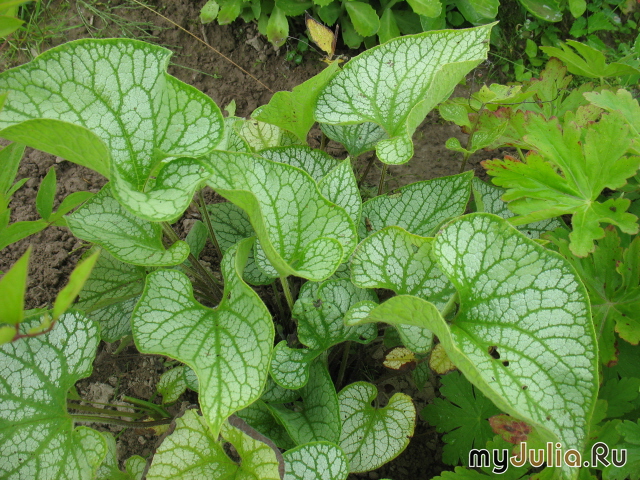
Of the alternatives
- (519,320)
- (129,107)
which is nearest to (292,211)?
(129,107)

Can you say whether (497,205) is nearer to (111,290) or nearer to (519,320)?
(519,320)

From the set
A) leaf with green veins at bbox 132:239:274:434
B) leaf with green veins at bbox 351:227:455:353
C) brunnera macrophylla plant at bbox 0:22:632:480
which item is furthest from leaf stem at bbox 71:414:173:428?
leaf with green veins at bbox 351:227:455:353

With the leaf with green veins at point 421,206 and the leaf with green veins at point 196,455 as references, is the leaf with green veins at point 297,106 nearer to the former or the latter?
the leaf with green veins at point 421,206

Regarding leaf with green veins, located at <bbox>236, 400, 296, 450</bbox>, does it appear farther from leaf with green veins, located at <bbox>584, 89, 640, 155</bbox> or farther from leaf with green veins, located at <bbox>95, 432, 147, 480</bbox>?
leaf with green veins, located at <bbox>584, 89, 640, 155</bbox>

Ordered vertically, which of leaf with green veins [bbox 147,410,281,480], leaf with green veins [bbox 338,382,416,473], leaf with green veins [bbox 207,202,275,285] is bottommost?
leaf with green veins [bbox 338,382,416,473]

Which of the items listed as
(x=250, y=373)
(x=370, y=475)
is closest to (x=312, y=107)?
(x=250, y=373)

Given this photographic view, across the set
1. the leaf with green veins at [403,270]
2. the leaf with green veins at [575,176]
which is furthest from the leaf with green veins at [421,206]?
the leaf with green veins at [403,270]

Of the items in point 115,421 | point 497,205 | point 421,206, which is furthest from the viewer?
point 497,205
